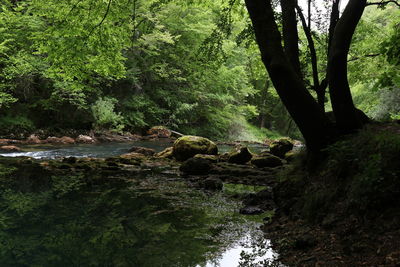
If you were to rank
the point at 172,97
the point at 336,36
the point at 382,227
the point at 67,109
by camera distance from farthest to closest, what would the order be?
the point at 172,97, the point at 67,109, the point at 336,36, the point at 382,227

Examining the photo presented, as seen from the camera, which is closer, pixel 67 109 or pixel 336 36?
pixel 336 36

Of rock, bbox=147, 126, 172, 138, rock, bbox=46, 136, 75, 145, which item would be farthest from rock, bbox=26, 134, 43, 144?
rock, bbox=147, 126, 172, 138

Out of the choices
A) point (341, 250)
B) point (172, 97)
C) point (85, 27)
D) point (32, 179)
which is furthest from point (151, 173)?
point (172, 97)

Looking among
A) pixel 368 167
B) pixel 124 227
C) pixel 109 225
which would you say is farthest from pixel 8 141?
pixel 368 167

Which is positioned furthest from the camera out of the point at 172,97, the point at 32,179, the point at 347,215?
the point at 172,97

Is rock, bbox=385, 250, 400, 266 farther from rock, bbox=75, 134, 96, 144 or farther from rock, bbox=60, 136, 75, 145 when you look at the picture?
rock, bbox=75, 134, 96, 144

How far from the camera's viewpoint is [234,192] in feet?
24.3

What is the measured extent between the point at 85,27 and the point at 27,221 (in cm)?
513

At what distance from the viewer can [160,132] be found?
73.8 ft

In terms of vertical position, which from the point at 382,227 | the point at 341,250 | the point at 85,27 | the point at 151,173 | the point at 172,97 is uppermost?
the point at 85,27

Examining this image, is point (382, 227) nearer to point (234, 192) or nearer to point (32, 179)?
point (234, 192)

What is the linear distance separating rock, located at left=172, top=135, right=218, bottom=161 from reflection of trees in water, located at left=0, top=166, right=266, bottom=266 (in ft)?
16.3

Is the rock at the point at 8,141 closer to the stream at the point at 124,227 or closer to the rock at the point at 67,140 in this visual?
the rock at the point at 67,140

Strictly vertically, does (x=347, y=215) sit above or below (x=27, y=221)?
above
